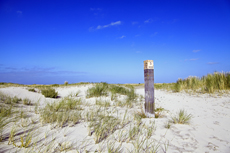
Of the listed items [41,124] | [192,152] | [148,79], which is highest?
[148,79]

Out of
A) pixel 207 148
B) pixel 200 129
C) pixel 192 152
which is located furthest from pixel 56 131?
pixel 200 129

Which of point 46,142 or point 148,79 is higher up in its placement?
point 148,79

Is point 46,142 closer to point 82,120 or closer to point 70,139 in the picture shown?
point 70,139

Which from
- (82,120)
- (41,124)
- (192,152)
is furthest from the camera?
(82,120)

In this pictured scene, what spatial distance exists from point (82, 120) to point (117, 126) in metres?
0.98

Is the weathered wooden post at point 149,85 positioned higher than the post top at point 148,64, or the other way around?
the post top at point 148,64

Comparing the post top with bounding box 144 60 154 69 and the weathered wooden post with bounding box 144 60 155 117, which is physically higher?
the post top with bounding box 144 60 154 69

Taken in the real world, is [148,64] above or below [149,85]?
above

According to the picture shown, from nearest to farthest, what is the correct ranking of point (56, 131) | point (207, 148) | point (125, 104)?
point (207, 148), point (56, 131), point (125, 104)

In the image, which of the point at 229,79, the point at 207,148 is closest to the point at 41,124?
the point at 207,148

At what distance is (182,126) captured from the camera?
316 centimetres

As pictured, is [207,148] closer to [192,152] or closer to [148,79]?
[192,152]

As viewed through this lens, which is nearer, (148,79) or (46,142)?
(46,142)

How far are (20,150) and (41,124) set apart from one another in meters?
0.97
